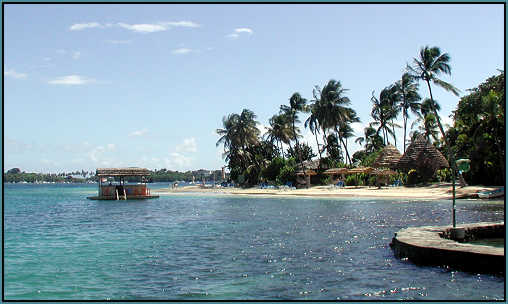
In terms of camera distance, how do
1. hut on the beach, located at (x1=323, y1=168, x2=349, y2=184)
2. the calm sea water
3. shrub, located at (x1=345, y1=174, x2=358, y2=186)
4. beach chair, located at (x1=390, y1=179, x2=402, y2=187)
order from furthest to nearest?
hut on the beach, located at (x1=323, y1=168, x2=349, y2=184)
shrub, located at (x1=345, y1=174, x2=358, y2=186)
beach chair, located at (x1=390, y1=179, x2=402, y2=187)
the calm sea water

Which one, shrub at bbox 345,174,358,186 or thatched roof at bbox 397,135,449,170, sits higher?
thatched roof at bbox 397,135,449,170

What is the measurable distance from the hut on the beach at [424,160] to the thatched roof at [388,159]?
329 cm

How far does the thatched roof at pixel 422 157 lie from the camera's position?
46.5 m

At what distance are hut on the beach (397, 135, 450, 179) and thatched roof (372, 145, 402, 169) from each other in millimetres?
3288

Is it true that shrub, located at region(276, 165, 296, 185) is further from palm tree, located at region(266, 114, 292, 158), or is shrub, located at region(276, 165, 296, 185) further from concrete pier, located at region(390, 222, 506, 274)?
concrete pier, located at region(390, 222, 506, 274)

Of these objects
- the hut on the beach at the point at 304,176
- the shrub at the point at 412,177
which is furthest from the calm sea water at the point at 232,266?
the hut on the beach at the point at 304,176

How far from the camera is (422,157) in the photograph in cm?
4703

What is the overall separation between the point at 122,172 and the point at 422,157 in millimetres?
30139

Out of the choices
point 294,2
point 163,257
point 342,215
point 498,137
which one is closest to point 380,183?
point 498,137

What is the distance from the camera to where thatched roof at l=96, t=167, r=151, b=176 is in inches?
1976

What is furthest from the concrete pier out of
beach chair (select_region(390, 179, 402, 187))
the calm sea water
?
beach chair (select_region(390, 179, 402, 187))

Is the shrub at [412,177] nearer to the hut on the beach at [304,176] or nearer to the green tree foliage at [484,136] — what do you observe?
the green tree foliage at [484,136]

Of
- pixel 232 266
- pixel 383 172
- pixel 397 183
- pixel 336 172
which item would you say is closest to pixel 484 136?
pixel 397 183

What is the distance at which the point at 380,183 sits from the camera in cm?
5097
